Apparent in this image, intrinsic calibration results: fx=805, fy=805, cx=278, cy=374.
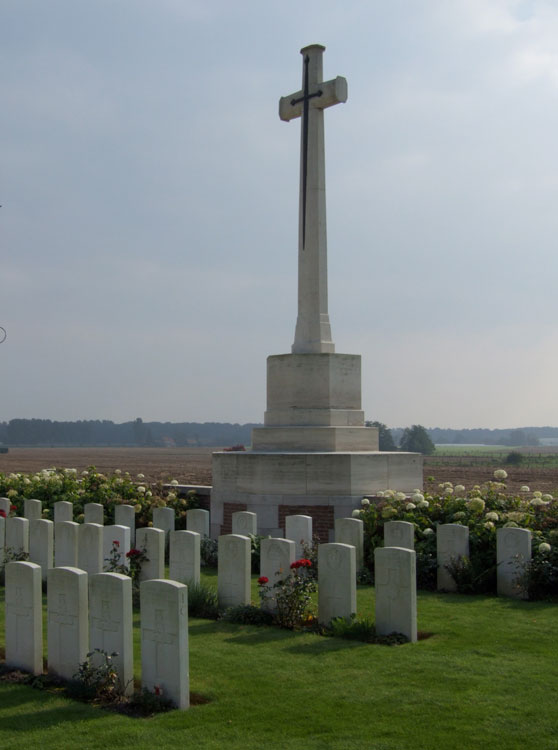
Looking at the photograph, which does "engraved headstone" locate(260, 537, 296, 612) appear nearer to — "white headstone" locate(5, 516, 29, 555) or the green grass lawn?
the green grass lawn

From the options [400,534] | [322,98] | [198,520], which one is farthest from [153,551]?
[322,98]

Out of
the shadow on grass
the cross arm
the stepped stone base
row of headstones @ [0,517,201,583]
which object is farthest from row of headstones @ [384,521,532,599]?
the cross arm

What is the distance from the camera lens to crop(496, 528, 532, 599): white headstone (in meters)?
8.12

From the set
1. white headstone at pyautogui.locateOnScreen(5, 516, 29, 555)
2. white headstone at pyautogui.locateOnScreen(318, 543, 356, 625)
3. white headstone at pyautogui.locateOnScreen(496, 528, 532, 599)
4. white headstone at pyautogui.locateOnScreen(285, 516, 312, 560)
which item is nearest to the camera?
white headstone at pyautogui.locateOnScreen(318, 543, 356, 625)

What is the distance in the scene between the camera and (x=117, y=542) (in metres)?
8.43

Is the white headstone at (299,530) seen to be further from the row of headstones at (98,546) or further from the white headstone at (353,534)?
the row of headstones at (98,546)

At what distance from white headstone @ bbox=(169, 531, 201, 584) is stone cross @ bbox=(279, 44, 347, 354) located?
4.57 m

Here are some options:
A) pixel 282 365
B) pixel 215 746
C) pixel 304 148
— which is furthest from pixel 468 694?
pixel 304 148

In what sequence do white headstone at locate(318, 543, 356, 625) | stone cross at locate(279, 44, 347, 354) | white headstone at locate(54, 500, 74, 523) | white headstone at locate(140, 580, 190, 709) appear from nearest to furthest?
white headstone at locate(140, 580, 190, 709), white headstone at locate(318, 543, 356, 625), white headstone at locate(54, 500, 74, 523), stone cross at locate(279, 44, 347, 354)

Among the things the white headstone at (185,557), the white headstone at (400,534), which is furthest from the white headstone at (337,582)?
the white headstone at (400,534)

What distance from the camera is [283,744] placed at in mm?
4410

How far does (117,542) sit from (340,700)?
13.0ft

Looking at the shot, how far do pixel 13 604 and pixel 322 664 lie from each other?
2347 mm

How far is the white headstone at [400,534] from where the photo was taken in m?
8.62
